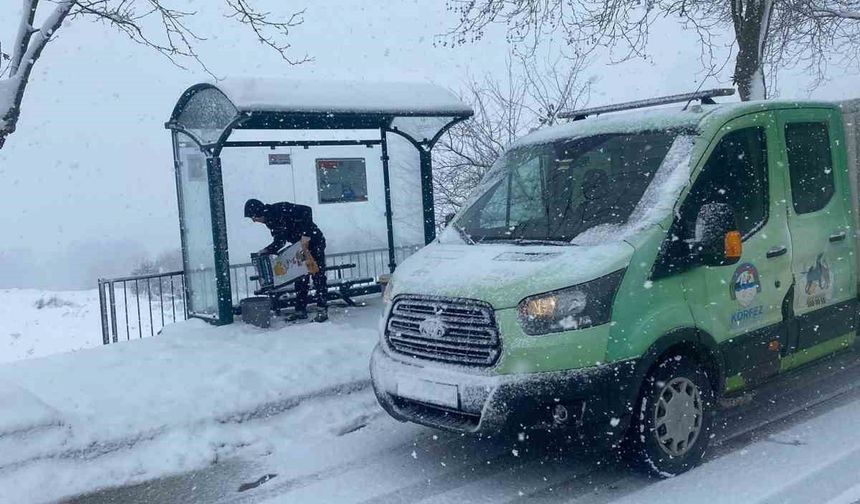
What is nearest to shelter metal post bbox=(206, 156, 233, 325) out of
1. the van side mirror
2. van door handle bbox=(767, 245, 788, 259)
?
the van side mirror

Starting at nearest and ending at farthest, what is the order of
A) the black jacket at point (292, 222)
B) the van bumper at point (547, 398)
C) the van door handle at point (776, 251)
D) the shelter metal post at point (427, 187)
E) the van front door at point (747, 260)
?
the van bumper at point (547, 398) → the van front door at point (747, 260) → the van door handle at point (776, 251) → the black jacket at point (292, 222) → the shelter metal post at point (427, 187)

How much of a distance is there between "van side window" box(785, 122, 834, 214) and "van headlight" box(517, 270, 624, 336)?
2112 mm

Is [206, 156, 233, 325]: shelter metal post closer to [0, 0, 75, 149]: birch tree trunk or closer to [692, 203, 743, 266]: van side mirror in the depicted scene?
[0, 0, 75, 149]: birch tree trunk

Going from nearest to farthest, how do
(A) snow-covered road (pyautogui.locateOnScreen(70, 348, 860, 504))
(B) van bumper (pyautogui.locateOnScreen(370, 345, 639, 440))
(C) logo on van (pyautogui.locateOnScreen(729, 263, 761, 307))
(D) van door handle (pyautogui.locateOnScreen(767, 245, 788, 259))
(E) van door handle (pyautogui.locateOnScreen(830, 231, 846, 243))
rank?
(B) van bumper (pyautogui.locateOnScreen(370, 345, 639, 440)) → (A) snow-covered road (pyautogui.locateOnScreen(70, 348, 860, 504)) → (C) logo on van (pyautogui.locateOnScreen(729, 263, 761, 307)) → (D) van door handle (pyautogui.locateOnScreen(767, 245, 788, 259)) → (E) van door handle (pyautogui.locateOnScreen(830, 231, 846, 243))

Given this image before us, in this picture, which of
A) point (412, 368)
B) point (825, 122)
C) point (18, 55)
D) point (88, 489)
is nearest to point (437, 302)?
point (412, 368)

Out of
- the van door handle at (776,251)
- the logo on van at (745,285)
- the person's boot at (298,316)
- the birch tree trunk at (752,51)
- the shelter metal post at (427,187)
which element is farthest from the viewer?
the shelter metal post at (427,187)

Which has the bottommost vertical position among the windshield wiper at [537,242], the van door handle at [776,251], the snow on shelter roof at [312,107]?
the van door handle at [776,251]

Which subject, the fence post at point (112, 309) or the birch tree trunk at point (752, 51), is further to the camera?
the birch tree trunk at point (752, 51)

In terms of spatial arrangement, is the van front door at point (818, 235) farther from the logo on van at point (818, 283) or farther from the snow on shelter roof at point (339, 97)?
the snow on shelter roof at point (339, 97)

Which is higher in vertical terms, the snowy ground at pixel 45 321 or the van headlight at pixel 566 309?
the van headlight at pixel 566 309

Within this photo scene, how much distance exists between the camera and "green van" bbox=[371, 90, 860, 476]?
4.32 meters

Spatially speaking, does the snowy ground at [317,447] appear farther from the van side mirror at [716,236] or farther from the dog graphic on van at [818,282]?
the van side mirror at [716,236]

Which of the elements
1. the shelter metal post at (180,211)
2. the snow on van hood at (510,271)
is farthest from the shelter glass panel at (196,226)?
the snow on van hood at (510,271)

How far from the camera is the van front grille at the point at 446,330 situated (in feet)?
14.4
